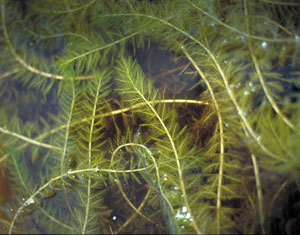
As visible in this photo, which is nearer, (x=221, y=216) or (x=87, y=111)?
(x=221, y=216)

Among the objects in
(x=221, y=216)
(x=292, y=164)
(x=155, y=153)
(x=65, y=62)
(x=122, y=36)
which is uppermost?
(x=122, y=36)

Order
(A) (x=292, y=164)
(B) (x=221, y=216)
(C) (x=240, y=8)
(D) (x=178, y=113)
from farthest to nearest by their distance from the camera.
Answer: (D) (x=178, y=113), (C) (x=240, y=8), (B) (x=221, y=216), (A) (x=292, y=164)

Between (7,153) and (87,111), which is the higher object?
(87,111)

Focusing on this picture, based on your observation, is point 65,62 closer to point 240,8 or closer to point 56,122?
point 56,122

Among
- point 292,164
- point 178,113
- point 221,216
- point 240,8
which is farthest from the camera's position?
point 178,113

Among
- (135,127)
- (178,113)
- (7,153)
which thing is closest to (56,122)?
(7,153)

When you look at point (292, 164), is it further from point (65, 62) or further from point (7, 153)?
point (7, 153)
